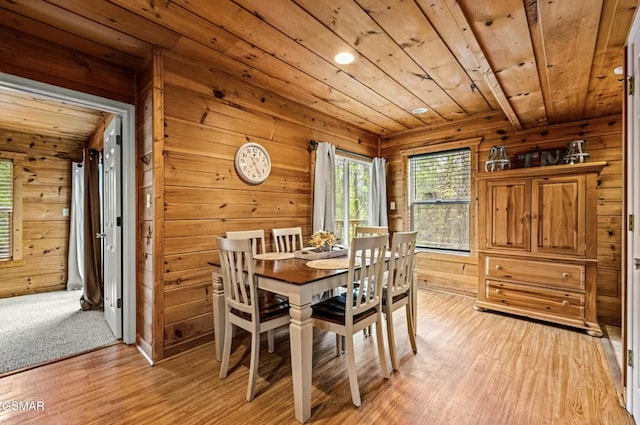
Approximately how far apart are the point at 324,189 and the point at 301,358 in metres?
2.32

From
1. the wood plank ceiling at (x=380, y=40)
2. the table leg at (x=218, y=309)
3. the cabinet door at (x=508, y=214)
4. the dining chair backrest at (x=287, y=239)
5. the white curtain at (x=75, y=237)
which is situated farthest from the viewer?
the white curtain at (x=75, y=237)

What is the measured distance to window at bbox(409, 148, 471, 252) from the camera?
13.6ft

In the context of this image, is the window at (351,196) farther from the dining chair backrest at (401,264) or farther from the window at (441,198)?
the dining chair backrest at (401,264)

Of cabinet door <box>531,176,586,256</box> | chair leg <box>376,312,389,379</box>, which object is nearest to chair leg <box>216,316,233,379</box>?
chair leg <box>376,312,389,379</box>

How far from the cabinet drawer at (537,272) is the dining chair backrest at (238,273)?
287 cm

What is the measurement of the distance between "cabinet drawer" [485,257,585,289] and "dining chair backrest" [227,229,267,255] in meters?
2.61

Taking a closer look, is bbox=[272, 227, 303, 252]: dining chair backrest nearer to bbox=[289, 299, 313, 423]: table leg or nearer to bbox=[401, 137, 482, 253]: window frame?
bbox=[289, 299, 313, 423]: table leg

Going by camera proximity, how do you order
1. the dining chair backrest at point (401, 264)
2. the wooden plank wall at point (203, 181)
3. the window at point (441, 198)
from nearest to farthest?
the dining chair backrest at point (401, 264), the wooden plank wall at point (203, 181), the window at point (441, 198)

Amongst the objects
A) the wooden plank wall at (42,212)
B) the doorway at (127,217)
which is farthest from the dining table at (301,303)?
the wooden plank wall at (42,212)

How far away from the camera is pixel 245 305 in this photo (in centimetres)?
193

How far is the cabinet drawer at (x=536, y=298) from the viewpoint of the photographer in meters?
2.96

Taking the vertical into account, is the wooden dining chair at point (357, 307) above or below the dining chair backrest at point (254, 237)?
below

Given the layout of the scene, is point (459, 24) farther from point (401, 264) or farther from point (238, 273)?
point (238, 273)

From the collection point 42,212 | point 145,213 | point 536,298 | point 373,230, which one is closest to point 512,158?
point 536,298
